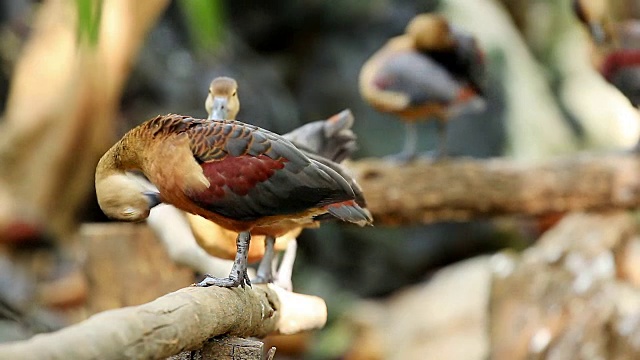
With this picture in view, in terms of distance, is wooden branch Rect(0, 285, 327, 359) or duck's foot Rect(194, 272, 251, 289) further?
duck's foot Rect(194, 272, 251, 289)

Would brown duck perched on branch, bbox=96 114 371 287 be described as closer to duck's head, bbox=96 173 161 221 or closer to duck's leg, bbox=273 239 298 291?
duck's head, bbox=96 173 161 221

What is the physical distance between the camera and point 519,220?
5828 mm

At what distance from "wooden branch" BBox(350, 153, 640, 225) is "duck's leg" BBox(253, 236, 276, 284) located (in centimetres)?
146

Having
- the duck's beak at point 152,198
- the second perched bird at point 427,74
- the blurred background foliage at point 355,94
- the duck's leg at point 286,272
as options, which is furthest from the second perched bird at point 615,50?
the duck's beak at point 152,198

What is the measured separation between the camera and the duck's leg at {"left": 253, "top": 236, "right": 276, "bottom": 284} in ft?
6.43

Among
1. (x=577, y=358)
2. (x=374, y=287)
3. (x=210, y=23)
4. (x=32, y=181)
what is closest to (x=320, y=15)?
(x=374, y=287)

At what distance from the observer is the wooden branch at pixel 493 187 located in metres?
3.50

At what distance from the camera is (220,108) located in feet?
6.09

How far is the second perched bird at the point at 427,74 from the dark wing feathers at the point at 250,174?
1851mm

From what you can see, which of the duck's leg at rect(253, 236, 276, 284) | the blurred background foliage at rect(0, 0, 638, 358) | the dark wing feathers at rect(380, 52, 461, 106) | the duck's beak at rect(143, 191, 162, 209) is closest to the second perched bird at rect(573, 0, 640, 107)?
the dark wing feathers at rect(380, 52, 461, 106)

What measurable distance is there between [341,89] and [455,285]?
1.38 m

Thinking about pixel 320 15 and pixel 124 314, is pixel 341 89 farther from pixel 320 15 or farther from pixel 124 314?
pixel 124 314

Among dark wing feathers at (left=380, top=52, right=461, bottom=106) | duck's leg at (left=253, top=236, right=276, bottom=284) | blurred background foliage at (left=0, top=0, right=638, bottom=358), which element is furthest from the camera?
blurred background foliage at (left=0, top=0, right=638, bottom=358)

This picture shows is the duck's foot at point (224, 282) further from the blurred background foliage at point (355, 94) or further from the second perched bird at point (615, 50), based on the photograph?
the blurred background foliage at point (355, 94)
